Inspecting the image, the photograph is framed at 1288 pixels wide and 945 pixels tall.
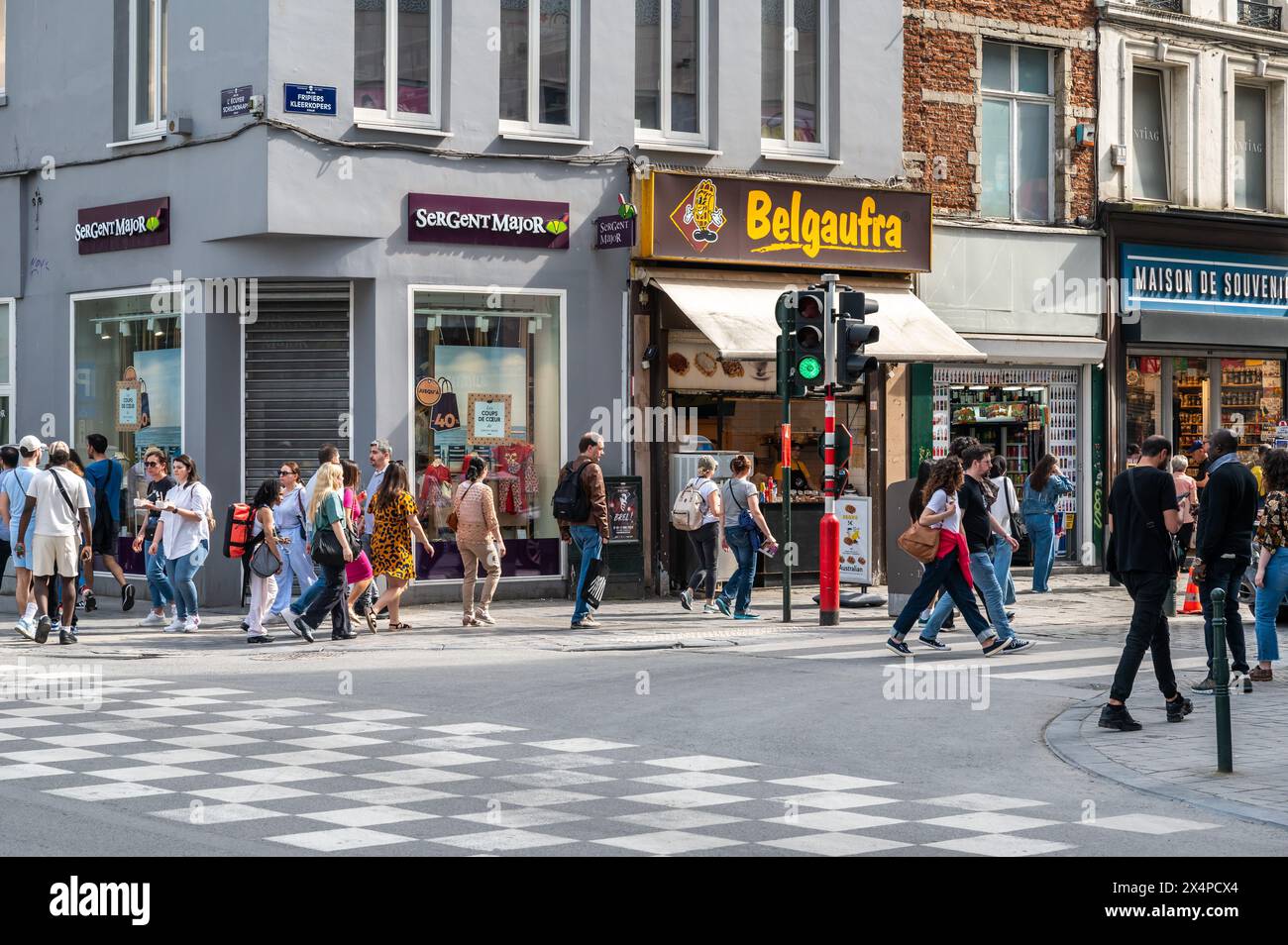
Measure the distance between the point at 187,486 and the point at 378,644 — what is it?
2.57 m

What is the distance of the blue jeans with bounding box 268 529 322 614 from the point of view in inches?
685

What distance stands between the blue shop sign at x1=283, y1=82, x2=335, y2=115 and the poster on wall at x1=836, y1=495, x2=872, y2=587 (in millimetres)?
7064

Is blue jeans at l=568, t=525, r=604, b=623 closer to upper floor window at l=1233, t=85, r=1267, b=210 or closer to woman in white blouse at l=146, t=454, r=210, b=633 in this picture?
woman in white blouse at l=146, t=454, r=210, b=633

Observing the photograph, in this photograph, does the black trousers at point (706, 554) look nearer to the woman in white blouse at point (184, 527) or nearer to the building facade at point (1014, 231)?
the woman in white blouse at point (184, 527)

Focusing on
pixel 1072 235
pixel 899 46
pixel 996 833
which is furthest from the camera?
pixel 1072 235

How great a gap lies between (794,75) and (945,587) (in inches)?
391

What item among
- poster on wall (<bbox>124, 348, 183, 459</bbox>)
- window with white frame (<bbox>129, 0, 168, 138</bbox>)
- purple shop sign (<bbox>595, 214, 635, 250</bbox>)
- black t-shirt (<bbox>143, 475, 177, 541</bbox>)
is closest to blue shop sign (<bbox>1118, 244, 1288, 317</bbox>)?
purple shop sign (<bbox>595, 214, 635, 250</bbox>)

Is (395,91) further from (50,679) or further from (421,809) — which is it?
(421,809)

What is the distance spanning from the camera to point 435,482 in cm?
2075

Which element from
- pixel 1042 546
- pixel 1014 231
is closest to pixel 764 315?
pixel 1042 546

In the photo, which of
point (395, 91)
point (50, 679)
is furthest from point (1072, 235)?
point (50, 679)

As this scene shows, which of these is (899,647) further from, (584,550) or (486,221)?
(486,221)

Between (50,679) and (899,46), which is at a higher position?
(899,46)

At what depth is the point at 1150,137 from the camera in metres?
27.3
